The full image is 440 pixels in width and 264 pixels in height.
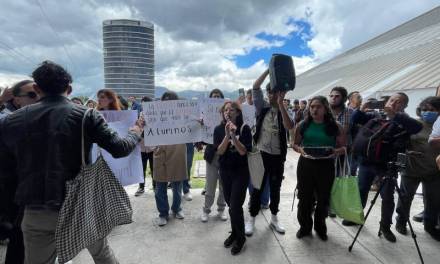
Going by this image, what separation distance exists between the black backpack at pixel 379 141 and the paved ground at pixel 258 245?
1151mm

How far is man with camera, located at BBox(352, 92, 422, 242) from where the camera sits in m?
3.33

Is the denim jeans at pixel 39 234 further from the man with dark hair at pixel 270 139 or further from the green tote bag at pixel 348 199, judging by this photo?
the green tote bag at pixel 348 199

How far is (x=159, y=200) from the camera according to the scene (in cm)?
416

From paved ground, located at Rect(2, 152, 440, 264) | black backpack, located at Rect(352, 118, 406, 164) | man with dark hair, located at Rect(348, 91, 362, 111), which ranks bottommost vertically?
paved ground, located at Rect(2, 152, 440, 264)

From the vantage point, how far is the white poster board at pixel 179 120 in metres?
4.01

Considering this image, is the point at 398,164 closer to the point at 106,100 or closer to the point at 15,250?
the point at 106,100

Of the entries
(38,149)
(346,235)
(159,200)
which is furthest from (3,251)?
(346,235)

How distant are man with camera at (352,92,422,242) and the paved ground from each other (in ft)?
1.28

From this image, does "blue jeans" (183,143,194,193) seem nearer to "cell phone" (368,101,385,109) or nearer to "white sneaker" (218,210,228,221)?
"white sneaker" (218,210,228,221)

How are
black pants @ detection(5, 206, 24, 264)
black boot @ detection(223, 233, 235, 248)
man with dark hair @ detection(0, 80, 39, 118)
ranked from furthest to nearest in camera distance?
black boot @ detection(223, 233, 235, 248) → man with dark hair @ detection(0, 80, 39, 118) → black pants @ detection(5, 206, 24, 264)

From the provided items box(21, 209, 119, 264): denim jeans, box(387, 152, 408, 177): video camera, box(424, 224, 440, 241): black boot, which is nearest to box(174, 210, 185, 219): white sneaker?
box(21, 209, 119, 264): denim jeans

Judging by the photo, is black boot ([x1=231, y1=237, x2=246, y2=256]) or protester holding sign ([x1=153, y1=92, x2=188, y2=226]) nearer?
black boot ([x1=231, y1=237, x2=246, y2=256])

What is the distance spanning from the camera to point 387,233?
12.1 feet

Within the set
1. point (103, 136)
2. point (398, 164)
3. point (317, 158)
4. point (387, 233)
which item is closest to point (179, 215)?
point (317, 158)
